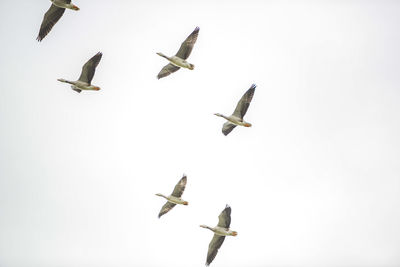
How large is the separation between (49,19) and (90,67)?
2947 millimetres

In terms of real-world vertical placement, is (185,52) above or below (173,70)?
above

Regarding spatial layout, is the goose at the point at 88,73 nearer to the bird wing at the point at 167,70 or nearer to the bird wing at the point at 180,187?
the bird wing at the point at 167,70

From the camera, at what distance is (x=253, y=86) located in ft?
118

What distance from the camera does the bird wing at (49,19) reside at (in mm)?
33000

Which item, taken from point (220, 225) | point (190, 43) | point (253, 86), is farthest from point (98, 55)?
point (220, 225)

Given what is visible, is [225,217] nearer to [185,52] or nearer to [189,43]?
[185,52]

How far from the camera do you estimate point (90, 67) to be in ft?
110

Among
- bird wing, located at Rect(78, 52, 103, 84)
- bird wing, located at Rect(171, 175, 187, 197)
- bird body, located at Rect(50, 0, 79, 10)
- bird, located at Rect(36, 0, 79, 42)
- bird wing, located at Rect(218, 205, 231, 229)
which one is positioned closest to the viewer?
bird body, located at Rect(50, 0, 79, 10)

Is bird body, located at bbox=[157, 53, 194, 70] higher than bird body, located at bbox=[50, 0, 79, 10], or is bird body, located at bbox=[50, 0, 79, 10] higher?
bird body, located at bbox=[157, 53, 194, 70]

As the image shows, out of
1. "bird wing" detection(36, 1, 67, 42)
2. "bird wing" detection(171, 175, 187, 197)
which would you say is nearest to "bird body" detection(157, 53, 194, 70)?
"bird wing" detection(171, 175, 187, 197)

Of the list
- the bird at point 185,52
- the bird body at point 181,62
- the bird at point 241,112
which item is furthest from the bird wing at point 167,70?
the bird at point 241,112

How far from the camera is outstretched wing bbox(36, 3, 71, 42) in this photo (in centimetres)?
3300

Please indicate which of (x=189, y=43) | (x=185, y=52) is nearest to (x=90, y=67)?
(x=185, y=52)

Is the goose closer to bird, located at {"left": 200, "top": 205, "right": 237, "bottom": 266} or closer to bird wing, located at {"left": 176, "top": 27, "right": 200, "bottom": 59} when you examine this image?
bird wing, located at {"left": 176, "top": 27, "right": 200, "bottom": 59}
